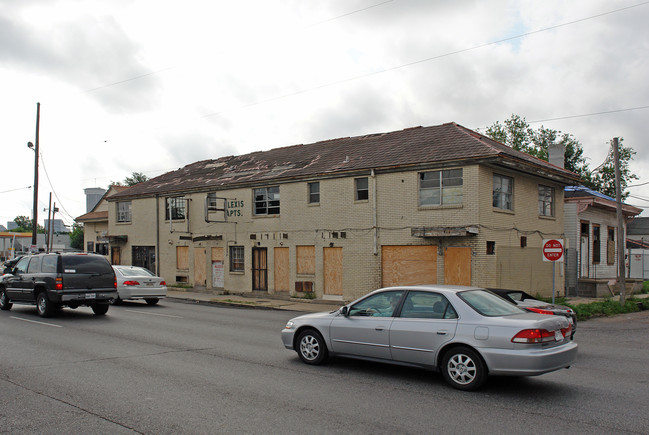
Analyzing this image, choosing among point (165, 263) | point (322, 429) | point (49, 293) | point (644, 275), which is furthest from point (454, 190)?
point (644, 275)

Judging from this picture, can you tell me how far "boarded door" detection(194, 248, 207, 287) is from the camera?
2780 cm

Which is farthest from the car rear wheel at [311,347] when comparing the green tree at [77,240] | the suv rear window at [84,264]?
the green tree at [77,240]

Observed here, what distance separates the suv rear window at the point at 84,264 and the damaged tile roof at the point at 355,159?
9.49 metres

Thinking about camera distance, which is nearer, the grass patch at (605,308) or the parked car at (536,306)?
the parked car at (536,306)

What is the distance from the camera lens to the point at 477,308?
765 centimetres

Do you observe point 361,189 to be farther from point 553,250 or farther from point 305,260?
point 553,250

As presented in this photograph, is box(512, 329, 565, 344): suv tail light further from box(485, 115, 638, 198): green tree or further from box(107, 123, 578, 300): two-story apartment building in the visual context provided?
box(485, 115, 638, 198): green tree

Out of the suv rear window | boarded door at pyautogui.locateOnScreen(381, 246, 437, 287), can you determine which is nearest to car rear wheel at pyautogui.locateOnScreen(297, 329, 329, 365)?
the suv rear window

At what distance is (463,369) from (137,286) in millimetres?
15377

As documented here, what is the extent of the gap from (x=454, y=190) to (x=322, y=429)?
48.0ft

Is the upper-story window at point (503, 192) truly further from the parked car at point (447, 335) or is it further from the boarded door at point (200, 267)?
the boarded door at point (200, 267)

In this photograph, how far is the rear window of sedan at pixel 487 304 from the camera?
25.1ft

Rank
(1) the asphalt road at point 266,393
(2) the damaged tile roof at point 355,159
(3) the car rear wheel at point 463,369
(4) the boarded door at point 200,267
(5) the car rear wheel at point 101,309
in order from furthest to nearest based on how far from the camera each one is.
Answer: (4) the boarded door at point 200,267 < (2) the damaged tile roof at point 355,159 < (5) the car rear wheel at point 101,309 < (3) the car rear wheel at point 463,369 < (1) the asphalt road at point 266,393

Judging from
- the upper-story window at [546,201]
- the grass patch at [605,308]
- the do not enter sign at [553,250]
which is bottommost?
the grass patch at [605,308]
